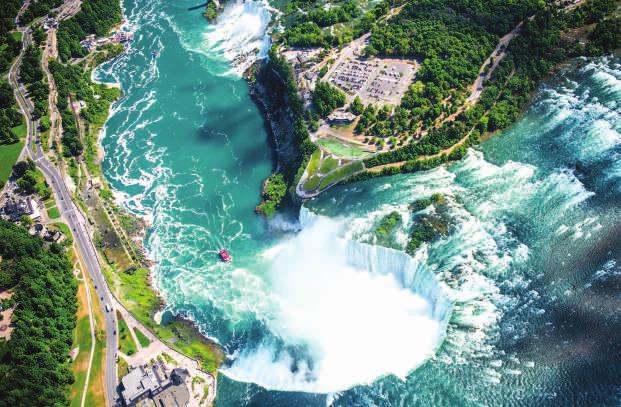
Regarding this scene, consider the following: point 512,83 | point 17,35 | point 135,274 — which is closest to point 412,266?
point 135,274

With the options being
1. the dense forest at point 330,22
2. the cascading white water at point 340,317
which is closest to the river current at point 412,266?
the cascading white water at point 340,317

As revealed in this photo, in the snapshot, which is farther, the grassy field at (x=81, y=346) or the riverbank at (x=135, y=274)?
the riverbank at (x=135, y=274)

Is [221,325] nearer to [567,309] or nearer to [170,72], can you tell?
[567,309]

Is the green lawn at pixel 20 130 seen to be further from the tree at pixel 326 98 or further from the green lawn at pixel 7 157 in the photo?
the tree at pixel 326 98

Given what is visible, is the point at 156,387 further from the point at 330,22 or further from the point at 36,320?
the point at 330,22

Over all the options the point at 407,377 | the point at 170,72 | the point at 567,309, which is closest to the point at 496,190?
the point at 567,309
